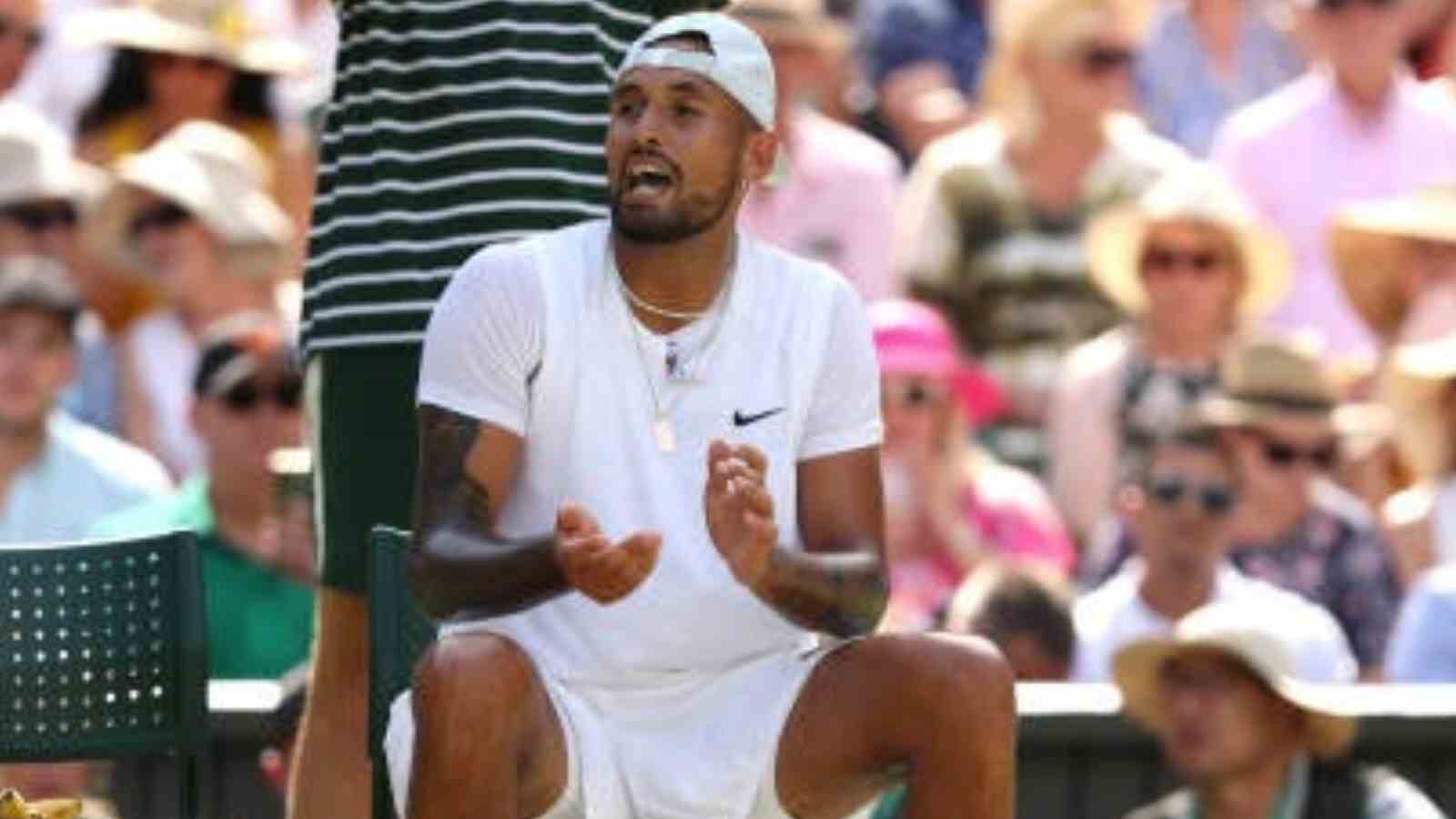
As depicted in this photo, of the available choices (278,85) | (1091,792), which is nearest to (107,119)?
(278,85)

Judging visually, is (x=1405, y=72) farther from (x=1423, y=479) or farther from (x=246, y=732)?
(x=246, y=732)

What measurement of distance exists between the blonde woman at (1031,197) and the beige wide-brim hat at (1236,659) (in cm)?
228

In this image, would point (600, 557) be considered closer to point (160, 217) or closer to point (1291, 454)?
point (1291, 454)

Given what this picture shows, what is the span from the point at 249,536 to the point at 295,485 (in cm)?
14

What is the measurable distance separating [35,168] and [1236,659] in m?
3.55

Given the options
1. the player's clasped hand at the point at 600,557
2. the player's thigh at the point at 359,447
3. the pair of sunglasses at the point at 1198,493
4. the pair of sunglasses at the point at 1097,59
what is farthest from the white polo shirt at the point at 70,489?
the player's clasped hand at the point at 600,557

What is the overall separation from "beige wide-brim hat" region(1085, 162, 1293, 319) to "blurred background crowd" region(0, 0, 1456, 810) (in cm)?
1

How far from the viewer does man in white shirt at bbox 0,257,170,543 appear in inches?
401

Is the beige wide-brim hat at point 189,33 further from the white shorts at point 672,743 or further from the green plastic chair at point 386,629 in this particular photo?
the white shorts at point 672,743

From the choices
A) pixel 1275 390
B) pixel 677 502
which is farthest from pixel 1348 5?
pixel 677 502

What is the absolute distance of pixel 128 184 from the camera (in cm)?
1141

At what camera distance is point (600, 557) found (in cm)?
574

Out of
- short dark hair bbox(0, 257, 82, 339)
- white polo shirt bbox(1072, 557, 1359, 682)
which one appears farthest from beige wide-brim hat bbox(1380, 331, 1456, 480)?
short dark hair bbox(0, 257, 82, 339)

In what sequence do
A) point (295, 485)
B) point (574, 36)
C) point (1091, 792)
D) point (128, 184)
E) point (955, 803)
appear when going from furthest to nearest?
point (128, 184) < point (295, 485) < point (1091, 792) < point (574, 36) < point (955, 803)
